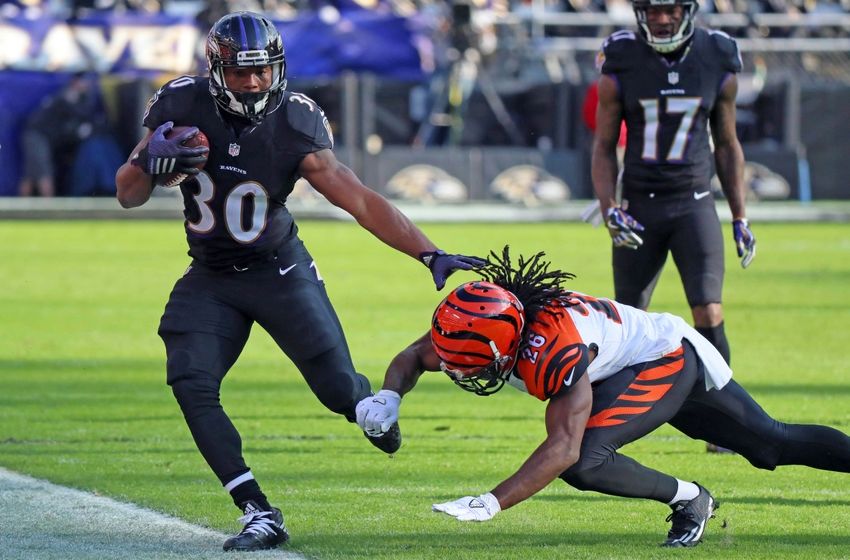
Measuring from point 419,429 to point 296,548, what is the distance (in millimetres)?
2710

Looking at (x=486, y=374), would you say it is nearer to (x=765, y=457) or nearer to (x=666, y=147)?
(x=765, y=457)

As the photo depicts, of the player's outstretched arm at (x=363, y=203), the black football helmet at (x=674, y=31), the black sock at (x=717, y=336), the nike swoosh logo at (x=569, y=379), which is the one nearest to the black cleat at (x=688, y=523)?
the nike swoosh logo at (x=569, y=379)

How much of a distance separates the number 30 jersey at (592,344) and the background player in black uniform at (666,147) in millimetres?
1987

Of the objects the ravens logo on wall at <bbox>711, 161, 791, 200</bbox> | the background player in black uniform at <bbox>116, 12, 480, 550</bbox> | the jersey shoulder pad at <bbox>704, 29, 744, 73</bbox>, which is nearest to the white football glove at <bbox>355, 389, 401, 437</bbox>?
the background player in black uniform at <bbox>116, 12, 480, 550</bbox>

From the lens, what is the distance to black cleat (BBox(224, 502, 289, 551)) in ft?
17.4

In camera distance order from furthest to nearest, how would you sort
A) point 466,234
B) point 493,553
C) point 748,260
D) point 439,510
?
point 466,234 → point 748,260 → point 493,553 → point 439,510

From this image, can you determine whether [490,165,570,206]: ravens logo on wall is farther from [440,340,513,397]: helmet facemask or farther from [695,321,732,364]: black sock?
[440,340,513,397]: helmet facemask

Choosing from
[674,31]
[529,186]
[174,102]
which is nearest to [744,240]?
[674,31]

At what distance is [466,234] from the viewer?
19.8 metres

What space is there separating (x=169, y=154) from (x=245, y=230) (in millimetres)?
477

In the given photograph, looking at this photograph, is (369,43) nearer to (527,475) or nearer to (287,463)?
(287,463)

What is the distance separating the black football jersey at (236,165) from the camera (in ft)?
18.3

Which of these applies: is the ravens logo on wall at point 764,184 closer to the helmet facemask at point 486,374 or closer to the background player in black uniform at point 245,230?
the background player in black uniform at point 245,230

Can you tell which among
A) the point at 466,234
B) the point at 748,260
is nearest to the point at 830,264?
the point at 466,234
